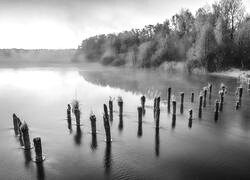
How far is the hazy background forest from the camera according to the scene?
2694 inches

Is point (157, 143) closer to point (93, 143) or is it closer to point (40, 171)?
point (93, 143)

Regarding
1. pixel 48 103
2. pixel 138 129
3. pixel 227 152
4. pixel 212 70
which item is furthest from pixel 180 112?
pixel 212 70

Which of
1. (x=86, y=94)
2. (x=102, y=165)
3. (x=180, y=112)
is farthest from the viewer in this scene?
(x=86, y=94)

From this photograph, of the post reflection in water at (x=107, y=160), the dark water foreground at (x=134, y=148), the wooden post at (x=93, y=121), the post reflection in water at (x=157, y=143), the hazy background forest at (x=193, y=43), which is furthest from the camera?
the hazy background forest at (x=193, y=43)

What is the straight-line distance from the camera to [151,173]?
1516 cm

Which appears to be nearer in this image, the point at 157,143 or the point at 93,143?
the point at 93,143

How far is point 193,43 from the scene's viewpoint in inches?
Answer: 3105

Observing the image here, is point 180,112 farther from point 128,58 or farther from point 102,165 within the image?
point 128,58

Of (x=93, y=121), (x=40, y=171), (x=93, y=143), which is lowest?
(x=40, y=171)

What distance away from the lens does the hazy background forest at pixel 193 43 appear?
68438mm

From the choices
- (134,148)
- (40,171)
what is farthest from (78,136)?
(40,171)

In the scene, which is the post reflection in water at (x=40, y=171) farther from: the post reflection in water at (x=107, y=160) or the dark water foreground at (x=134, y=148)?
the post reflection in water at (x=107, y=160)

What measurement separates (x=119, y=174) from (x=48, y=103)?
903 inches

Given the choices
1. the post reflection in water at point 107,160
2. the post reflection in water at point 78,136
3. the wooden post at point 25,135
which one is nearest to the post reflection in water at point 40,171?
the wooden post at point 25,135
